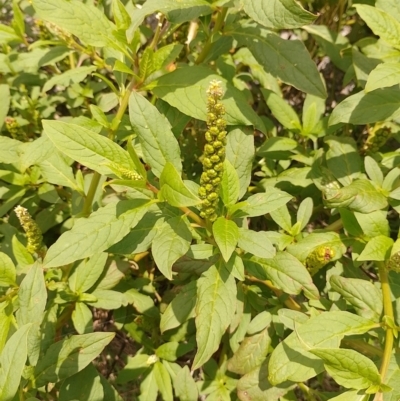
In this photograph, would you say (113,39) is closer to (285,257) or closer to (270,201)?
(270,201)

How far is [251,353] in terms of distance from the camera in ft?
7.00

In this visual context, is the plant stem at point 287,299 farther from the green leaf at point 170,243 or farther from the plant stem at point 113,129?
the plant stem at point 113,129

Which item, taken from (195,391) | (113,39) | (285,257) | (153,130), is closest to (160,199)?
(153,130)

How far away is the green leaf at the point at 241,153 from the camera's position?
1.81 metres

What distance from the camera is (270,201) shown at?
1.66 m

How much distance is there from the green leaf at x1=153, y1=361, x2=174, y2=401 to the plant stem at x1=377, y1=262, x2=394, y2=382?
104 cm

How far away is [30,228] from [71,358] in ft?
1.80

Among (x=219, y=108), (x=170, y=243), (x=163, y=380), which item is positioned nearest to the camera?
(x=219, y=108)

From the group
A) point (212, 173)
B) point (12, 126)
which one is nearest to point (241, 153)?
point (212, 173)

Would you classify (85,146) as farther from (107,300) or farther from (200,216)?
(107,300)

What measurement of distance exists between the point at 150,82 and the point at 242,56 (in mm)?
1028

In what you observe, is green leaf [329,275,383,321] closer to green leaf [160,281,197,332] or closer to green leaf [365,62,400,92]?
green leaf [160,281,197,332]

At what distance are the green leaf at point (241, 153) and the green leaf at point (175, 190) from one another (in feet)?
1.59

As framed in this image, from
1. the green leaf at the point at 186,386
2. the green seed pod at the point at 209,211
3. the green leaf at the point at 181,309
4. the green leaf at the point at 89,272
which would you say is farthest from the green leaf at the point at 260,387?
the green seed pod at the point at 209,211
